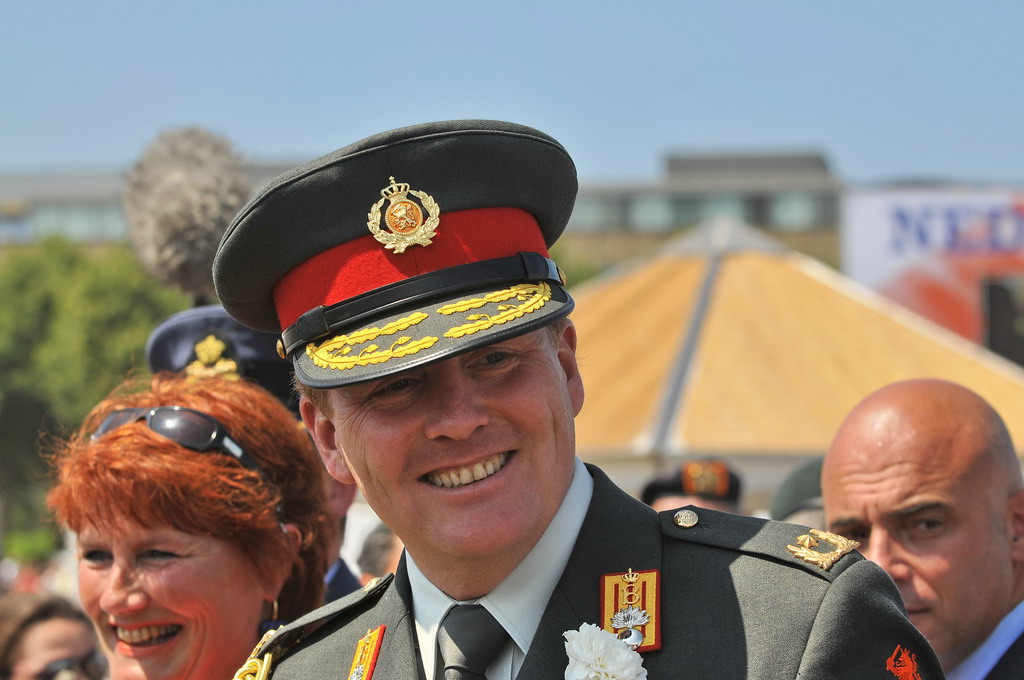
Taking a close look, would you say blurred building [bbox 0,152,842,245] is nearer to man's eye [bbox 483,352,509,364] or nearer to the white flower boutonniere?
man's eye [bbox 483,352,509,364]

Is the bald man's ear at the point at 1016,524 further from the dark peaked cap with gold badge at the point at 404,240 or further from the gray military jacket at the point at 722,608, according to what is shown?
the dark peaked cap with gold badge at the point at 404,240

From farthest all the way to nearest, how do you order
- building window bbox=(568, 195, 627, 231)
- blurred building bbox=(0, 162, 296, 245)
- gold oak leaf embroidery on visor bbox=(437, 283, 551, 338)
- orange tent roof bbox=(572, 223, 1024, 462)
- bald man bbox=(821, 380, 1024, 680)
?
blurred building bbox=(0, 162, 296, 245), building window bbox=(568, 195, 627, 231), orange tent roof bbox=(572, 223, 1024, 462), bald man bbox=(821, 380, 1024, 680), gold oak leaf embroidery on visor bbox=(437, 283, 551, 338)

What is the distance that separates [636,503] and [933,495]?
1.06 m

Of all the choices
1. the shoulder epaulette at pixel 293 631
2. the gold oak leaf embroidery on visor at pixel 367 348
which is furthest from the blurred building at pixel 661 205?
the gold oak leaf embroidery on visor at pixel 367 348

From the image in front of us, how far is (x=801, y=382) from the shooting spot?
1180 cm

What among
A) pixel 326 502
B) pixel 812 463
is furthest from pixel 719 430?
pixel 326 502

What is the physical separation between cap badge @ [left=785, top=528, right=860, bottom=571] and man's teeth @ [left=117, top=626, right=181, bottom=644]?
1.69 metres

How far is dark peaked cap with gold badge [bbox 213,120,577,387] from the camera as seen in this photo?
2281mm

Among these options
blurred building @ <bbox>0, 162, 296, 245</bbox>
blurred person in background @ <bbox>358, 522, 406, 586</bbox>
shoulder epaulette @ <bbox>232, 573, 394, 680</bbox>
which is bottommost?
blurred building @ <bbox>0, 162, 296, 245</bbox>

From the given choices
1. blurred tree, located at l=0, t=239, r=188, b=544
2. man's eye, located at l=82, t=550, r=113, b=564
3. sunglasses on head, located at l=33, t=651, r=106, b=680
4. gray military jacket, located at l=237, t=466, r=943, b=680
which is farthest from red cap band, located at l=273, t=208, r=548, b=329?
blurred tree, located at l=0, t=239, r=188, b=544

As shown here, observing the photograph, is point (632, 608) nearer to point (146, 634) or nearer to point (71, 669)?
point (146, 634)

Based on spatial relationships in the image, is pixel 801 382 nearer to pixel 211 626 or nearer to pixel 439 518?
pixel 211 626

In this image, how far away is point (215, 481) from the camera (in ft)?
10.7

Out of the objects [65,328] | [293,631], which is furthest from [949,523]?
[65,328]
